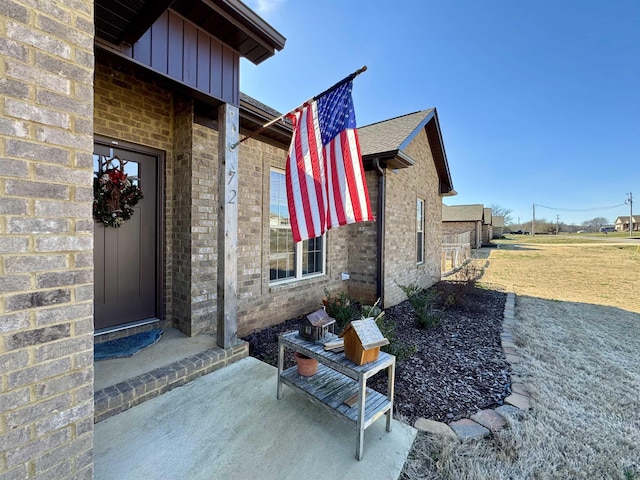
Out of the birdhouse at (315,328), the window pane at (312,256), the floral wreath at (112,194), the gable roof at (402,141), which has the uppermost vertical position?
the gable roof at (402,141)

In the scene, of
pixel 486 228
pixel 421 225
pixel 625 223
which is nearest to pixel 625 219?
pixel 625 223

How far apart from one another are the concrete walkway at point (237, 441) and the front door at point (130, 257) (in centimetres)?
162

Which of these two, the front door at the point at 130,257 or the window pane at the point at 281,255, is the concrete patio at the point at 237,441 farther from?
the window pane at the point at 281,255

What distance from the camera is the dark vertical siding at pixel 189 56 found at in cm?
261

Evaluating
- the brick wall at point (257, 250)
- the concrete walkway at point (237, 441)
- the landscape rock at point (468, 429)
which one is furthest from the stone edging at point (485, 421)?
the brick wall at point (257, 250)

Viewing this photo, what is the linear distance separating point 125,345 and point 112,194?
1.92 meters

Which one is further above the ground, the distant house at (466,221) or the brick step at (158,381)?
the distant house at (466,221)

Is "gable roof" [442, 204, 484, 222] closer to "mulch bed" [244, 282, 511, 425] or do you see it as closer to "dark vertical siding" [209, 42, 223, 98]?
"mulch bed" [244, 282, 511, 425]

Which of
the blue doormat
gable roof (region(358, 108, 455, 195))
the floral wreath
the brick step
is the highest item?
gable roof (region(358, 108, 455, 195))

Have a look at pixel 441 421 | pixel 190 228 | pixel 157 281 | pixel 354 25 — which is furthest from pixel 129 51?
pixel 354 25

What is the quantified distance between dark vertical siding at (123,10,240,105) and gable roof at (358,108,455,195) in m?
3.60

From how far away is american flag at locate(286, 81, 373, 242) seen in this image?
266cm

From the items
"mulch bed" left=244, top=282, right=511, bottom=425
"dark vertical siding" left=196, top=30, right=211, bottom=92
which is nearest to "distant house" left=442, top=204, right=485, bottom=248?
"mulch bed" left=244, top=282, right=511, bottom=425

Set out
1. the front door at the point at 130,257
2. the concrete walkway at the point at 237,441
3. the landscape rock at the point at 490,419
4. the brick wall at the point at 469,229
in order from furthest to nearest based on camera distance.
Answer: the brick wall at the point at 469,229 → the front door at the point at 130,257 → the landscape rock at the point at 490,419 → the concrete walkway at the point at 237,441
